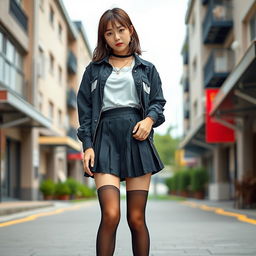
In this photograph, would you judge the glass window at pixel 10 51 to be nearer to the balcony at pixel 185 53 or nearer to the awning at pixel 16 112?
the awning at pixel 16 112

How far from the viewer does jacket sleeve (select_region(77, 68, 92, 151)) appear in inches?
155

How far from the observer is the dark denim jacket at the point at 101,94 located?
392cm

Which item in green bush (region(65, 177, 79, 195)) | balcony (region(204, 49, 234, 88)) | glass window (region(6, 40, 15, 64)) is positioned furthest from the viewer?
green bush (region(65, 177, 79, 195))

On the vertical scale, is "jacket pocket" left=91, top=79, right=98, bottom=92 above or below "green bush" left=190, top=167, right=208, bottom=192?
above

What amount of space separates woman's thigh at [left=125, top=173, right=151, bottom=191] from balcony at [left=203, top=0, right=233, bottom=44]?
2451 cm

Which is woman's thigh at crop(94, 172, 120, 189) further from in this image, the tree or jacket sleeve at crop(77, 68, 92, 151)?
the tree

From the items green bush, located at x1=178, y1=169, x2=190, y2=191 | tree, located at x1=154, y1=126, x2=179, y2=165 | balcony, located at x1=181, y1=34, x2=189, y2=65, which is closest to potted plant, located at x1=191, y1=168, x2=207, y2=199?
green bush, located at x1=178, y1=169, x2=190, y2=191

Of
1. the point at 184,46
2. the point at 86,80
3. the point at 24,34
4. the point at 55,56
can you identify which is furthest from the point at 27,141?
the point at 184,46

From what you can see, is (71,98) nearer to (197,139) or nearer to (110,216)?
(197,139)

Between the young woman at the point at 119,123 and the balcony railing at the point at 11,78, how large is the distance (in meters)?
16.3

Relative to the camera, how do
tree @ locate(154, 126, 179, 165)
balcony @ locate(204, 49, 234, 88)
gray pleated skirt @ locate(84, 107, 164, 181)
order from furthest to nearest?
tree @ locate(154, 126, 179, 165) < balcony @ locate(204, 49, 234, 88) < gray pleated skirt @ locate(84, 107, 164, 181)

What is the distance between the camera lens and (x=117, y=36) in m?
3.89

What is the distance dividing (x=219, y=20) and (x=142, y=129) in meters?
24.8

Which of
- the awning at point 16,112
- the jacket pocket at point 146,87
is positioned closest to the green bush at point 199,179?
the awning at point 16,112
